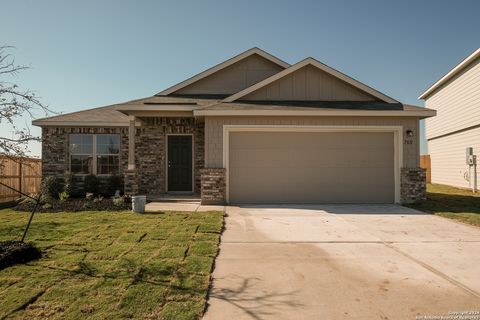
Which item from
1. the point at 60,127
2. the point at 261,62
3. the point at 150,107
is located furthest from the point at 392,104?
the point at 60,127

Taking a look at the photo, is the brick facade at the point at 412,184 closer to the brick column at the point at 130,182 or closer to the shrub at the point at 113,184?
the brick column at the point at 130,182

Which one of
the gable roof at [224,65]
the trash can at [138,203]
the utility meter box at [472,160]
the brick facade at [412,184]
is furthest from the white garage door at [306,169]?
the utility meter box at [472,160]

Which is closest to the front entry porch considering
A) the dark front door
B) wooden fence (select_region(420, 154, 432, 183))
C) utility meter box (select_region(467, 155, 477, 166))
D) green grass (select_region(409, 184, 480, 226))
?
the dark front door

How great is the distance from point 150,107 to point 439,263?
8787mm

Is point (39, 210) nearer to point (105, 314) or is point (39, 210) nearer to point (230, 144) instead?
point (230, 144)

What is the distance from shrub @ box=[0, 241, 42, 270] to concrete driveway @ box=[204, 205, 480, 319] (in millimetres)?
2699

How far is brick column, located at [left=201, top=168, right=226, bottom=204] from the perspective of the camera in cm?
949

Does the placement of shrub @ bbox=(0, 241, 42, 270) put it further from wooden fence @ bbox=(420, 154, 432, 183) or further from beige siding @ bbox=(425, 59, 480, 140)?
wooden fence @ bbox=(420, 154, 432, 183)

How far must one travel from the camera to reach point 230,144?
983 cm

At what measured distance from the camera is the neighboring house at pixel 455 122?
15.1 meters

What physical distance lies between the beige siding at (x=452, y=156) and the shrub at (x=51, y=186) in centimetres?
1869

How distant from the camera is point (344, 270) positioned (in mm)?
A: 4035

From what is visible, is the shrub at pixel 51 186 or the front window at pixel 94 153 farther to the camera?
the front window at pixel 94 153

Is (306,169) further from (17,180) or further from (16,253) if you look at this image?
(17,180)
